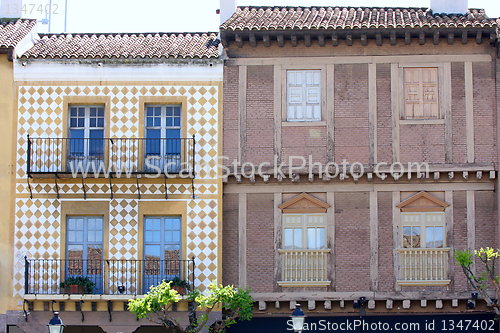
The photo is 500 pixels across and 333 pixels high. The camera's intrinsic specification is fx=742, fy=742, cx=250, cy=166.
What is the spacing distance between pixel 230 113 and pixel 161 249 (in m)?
4.36

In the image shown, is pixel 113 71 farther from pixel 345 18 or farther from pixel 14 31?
pixel 345 18

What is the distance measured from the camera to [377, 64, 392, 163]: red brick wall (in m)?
21.1

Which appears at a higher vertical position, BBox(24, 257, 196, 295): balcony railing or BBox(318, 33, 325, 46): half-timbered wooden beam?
BBox(318, 33, 325, 46): half-timbered wooden beam

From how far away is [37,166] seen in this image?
21.2m

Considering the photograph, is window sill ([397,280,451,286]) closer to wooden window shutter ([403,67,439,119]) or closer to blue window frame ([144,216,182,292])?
wooden window shutter ([403,67,439,119])

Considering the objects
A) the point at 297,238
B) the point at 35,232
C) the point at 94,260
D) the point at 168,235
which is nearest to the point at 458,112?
the point at 297,238

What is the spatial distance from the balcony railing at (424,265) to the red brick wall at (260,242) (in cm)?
366

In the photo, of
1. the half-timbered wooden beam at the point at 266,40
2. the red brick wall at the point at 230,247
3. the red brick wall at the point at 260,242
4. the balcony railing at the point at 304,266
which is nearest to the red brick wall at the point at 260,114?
the half-timbered wooden beam at the point at 266,40

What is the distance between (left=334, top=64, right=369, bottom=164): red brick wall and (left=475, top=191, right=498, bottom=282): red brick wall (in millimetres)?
3493

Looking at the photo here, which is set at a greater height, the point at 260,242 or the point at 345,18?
the point at 345,18

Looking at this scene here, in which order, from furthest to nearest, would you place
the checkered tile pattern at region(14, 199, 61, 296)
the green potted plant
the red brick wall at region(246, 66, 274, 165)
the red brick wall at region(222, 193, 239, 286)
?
the red brick wall at region(246, 66, 274, 165), the red brick wall at region(222, 193, 239, 286), the checkered tile pattern at region(14, 199, 61, 296), the green potted plant

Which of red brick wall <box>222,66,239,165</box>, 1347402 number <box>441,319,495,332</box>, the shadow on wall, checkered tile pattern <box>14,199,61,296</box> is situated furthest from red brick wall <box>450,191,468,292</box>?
checkered tile pattern <box>14,199,61,296</box>

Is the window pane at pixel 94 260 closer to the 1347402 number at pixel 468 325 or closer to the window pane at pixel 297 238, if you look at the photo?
the window pane at pixel 297 238

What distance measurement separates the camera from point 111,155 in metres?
21.3
